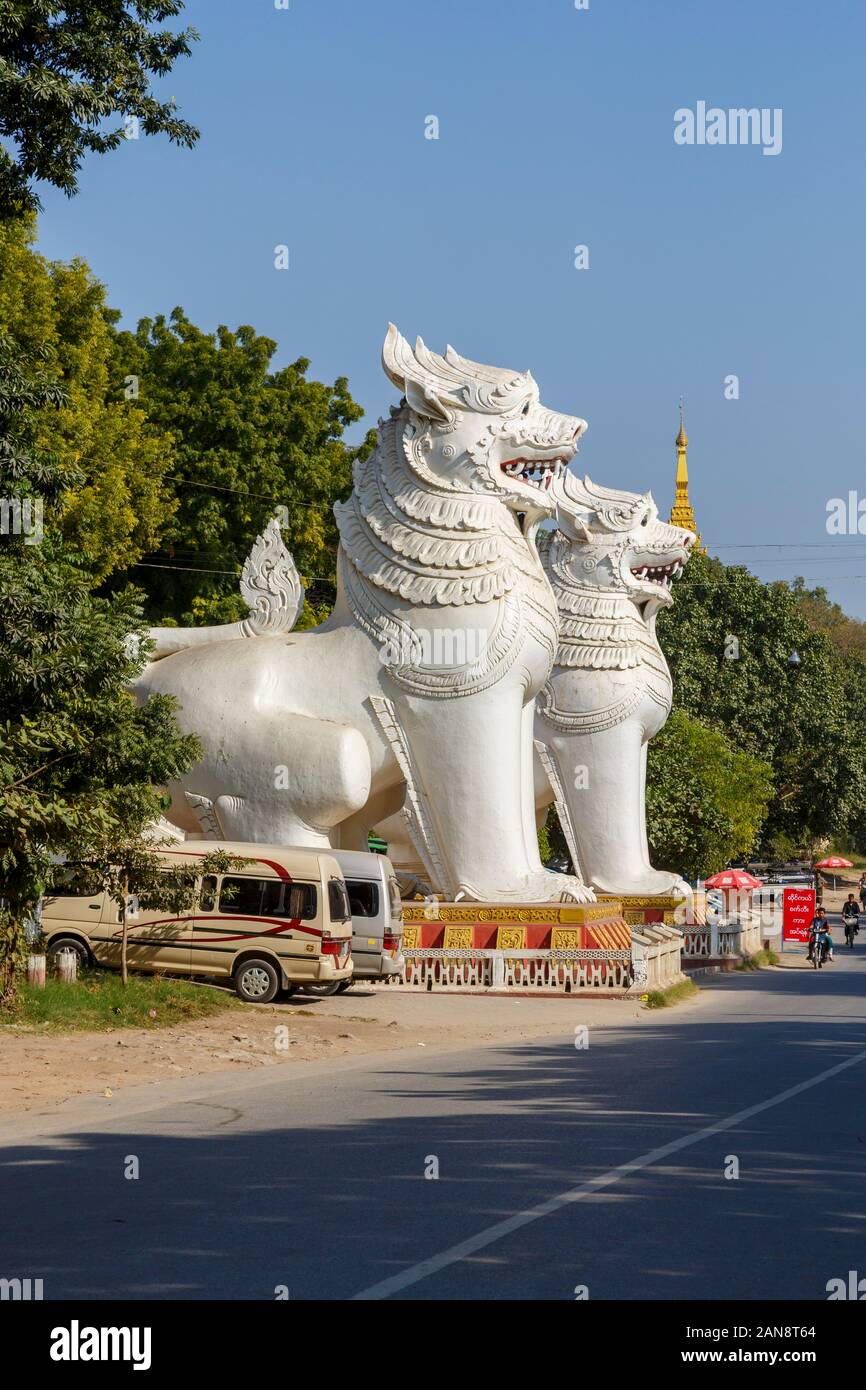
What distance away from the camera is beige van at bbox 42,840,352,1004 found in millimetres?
18500

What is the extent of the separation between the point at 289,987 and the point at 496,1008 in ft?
8.00

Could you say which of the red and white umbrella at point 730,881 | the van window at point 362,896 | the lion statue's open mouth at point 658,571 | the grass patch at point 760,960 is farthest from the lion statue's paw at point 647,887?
the red and white umbrella at point 730,881

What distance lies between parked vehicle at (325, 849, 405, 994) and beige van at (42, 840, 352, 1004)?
5.52 feet

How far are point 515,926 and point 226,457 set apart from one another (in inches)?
671

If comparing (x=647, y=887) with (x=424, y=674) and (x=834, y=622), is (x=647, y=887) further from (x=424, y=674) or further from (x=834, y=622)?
(x=834, y=622)

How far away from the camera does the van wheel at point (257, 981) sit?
18.6m

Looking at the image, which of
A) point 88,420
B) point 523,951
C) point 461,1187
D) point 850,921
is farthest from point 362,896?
point 850,921

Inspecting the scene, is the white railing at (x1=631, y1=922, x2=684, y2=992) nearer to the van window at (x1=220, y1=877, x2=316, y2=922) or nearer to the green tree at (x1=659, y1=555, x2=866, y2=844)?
the van window at (x1=220, y1=877, x2=316, y2=922)

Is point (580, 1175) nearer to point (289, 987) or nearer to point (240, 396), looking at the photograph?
point (289, 987)

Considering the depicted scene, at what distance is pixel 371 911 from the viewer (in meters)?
20.8

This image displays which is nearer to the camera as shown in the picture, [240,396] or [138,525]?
[138,525]

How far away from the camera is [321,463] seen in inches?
1460

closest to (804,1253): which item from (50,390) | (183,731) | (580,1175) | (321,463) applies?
(580,1175)

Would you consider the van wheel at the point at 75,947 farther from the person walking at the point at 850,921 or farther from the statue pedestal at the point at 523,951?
the person walking at the point at 850,921
